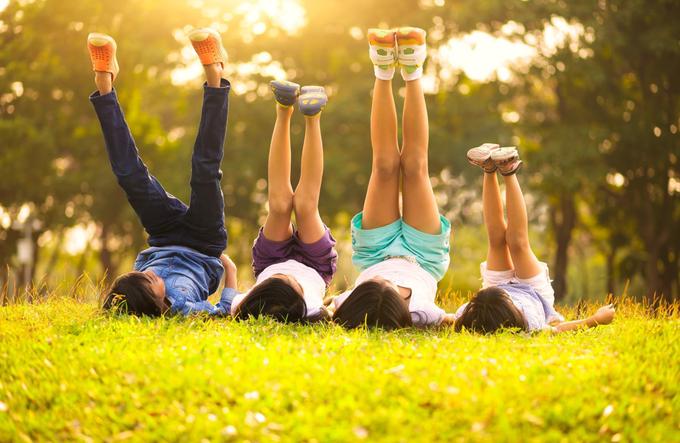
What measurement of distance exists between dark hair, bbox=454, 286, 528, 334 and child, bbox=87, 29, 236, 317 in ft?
6.39

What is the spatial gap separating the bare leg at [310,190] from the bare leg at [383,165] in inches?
15.5

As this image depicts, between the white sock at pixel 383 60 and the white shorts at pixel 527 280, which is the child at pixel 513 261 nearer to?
the white shorts at pixel 527 280

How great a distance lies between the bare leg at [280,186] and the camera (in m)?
6.44

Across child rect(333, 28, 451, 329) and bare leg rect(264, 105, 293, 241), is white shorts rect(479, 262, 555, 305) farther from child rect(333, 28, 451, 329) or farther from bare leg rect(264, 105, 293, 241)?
bare leg rect(264, 105, 293, 241)

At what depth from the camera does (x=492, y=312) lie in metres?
5.89

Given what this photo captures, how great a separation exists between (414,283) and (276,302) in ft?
3.41

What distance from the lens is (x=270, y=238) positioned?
257 inches

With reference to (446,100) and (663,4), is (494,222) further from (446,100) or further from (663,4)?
(446,100)

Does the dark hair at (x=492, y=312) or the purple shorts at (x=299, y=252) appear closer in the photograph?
the dark hair at (x=492, y=312)

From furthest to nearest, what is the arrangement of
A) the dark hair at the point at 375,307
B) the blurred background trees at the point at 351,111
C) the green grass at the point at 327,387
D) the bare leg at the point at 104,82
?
1. the blurred background trees at the point at 351,111
2. the bare leg at the point at 104,82
3. the dark hair at the point at 375,307
4. the green grass at the point at 327,387

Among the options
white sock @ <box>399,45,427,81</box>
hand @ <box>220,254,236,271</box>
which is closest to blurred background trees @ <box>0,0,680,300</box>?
hand @ <box>220,254,236,271</box>

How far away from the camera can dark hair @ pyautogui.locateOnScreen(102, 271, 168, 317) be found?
5891 mm

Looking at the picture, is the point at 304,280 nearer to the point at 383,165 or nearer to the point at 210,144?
the point at 383,165

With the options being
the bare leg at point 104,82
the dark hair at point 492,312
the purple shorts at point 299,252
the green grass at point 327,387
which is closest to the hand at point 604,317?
the dark hair at point 492,312
